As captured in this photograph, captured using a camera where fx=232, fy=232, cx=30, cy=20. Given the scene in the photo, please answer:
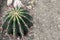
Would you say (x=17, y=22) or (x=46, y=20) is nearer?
(x=17, y=22)

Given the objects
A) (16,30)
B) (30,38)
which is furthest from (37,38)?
(16,30)

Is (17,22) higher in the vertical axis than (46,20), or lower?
higher

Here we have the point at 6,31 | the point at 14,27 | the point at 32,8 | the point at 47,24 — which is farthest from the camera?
the point at 32,8

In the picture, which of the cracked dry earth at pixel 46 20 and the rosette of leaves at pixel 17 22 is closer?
the rosette of leaves at pixel 17 22

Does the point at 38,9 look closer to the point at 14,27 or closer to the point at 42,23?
the point at 42,23
